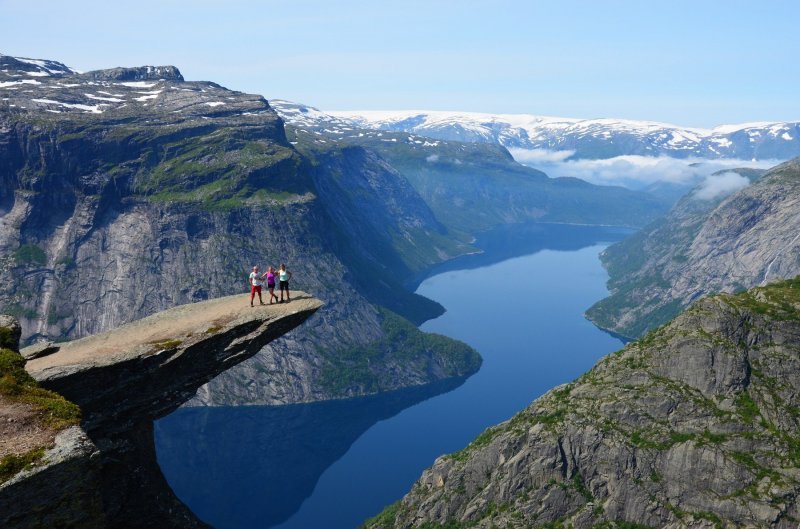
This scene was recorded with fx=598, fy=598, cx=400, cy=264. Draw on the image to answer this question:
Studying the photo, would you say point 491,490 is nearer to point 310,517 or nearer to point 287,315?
point 310,517

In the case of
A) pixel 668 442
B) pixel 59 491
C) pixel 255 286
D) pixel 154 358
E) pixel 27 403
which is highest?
pixel 255 286

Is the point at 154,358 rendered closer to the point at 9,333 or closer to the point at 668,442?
the point at 9,333

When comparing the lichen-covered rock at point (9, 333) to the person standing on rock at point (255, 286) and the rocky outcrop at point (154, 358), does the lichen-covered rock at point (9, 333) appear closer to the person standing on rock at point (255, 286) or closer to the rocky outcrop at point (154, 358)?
the rocky outcrop at point (154, 358)

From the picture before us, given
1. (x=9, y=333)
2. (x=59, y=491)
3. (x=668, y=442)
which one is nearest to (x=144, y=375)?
(x=9, y=333)

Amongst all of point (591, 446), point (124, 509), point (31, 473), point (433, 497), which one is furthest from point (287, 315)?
point (433, 497)

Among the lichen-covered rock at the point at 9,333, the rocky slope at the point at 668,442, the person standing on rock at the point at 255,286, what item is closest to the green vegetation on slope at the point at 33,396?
the lichen-covered rock at the point at 9,333
